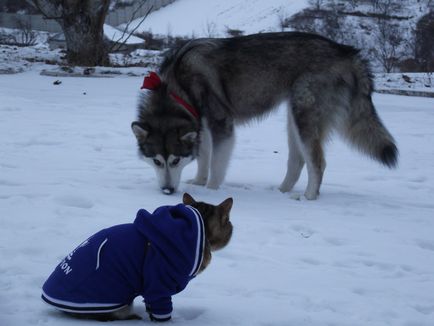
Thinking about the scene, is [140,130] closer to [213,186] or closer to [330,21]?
[213,186]

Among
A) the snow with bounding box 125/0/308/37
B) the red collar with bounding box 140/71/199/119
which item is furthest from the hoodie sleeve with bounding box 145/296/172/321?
the snow with bounding box 125/0/308/37

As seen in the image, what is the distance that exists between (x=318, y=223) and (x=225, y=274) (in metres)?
1.47

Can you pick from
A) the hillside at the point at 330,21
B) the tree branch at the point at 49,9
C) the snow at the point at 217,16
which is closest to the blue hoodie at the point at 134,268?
the hillside at the point at 330,21

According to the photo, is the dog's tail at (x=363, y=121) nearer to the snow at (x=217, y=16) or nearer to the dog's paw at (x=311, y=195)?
the dog's paw at (x=311, y=195)

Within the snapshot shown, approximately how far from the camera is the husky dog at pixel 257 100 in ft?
18.8

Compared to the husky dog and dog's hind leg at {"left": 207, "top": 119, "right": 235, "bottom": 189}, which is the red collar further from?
dog's hind leg at {"left": 207, "top": 119, "right": 235, "bottom": 189}

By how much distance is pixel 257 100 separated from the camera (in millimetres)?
6090

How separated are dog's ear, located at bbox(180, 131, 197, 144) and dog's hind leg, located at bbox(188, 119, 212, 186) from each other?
26 centimetres

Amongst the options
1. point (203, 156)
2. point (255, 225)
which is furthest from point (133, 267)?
point (203, 156)

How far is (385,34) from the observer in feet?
74.1

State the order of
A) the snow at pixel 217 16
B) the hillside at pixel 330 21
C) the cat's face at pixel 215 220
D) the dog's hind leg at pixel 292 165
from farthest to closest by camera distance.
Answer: the snow at pixel 217 16, the hillside at pixel 330 21, the dog's hind leg at pixel 292 165, the cat's face at pixel 215 220

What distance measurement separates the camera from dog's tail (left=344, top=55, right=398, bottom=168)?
5844mm

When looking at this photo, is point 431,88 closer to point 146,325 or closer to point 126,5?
point 146,325

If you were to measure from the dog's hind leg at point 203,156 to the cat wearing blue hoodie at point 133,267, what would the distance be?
341 cm
